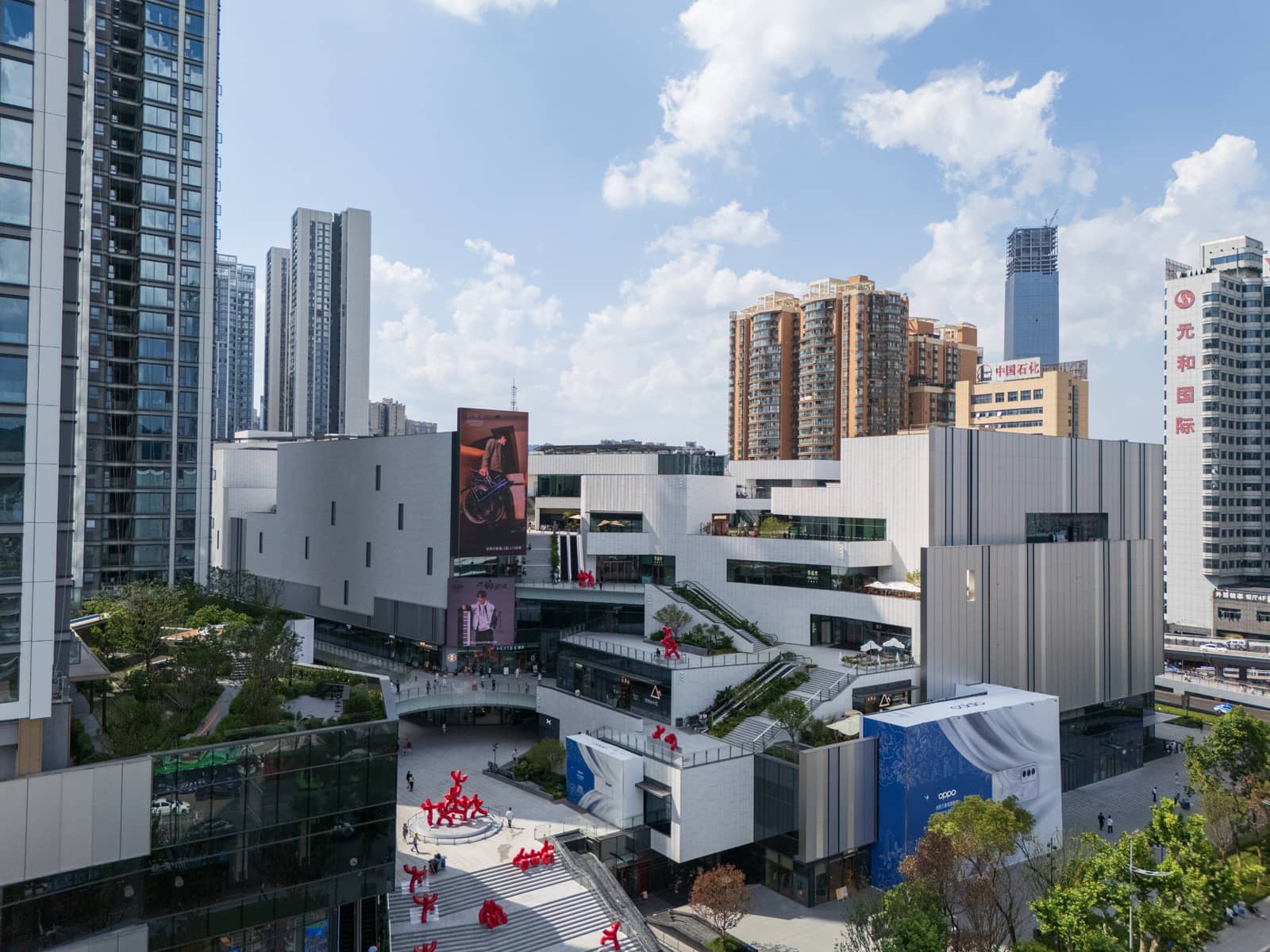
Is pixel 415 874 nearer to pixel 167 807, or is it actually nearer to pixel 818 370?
pixel 167 807

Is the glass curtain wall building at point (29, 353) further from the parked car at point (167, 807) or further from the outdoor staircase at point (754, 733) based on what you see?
the outdoor staircase at point (754, 733)

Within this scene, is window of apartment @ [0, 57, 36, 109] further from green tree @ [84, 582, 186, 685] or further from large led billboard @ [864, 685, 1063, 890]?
large led billboard @ [864, 685, 1063, 890]

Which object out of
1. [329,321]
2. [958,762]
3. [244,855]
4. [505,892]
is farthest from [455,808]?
[329,321]

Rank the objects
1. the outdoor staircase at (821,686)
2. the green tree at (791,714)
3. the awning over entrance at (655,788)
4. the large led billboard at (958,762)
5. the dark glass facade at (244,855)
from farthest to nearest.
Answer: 1. the outdoor staircase at (821,686)
2. the green tree at (791,714)
3. the large led billboard at (958,762)
4. the awning over entrance at (655,788)
5. the dark glass facade at (244,855)

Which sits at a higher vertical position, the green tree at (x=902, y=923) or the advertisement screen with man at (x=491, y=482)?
the advertisement screen with man at (x=491, y=482)

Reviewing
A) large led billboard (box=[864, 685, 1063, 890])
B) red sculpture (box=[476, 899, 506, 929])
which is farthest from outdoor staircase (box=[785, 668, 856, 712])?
red sculpture (box=[476, 899, 506, 929])

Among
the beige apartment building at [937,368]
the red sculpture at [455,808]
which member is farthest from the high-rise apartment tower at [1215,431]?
the red sculpture at [455,808]

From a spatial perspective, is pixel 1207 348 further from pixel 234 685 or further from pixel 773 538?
pixel 234 685

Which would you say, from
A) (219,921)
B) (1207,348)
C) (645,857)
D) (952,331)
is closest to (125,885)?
(219,921)
